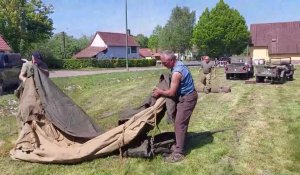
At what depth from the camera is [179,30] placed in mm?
96562

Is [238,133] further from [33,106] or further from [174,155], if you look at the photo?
[33,106]

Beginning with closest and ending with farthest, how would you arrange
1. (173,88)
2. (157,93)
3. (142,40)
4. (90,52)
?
(173,88)
(157,93)
(90,52)
(142,40)

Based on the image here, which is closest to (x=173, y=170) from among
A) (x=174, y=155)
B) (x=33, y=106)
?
(x=174, y=155)

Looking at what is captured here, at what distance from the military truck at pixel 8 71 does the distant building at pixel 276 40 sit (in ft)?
159

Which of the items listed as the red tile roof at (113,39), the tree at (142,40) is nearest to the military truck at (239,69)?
the red tile roof at (113,39)

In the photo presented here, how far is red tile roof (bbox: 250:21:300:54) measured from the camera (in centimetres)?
6122

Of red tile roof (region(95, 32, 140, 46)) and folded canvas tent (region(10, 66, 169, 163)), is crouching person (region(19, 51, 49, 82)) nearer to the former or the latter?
folded canvas tent (region(10, 66, 169, 163))

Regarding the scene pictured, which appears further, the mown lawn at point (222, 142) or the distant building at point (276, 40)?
the distant building at point (276, 40)

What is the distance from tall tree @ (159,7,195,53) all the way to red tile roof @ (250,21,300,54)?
31.1 metres

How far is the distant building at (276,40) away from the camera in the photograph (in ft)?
200

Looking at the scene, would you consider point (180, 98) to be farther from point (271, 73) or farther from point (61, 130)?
point (271, 73)

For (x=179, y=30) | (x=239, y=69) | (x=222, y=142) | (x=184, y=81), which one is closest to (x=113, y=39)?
(x=179, y=30)

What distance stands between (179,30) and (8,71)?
80.9 metres

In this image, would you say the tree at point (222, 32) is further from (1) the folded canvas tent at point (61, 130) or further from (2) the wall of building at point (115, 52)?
(1) the folded canvas tent at point (61, 130)
